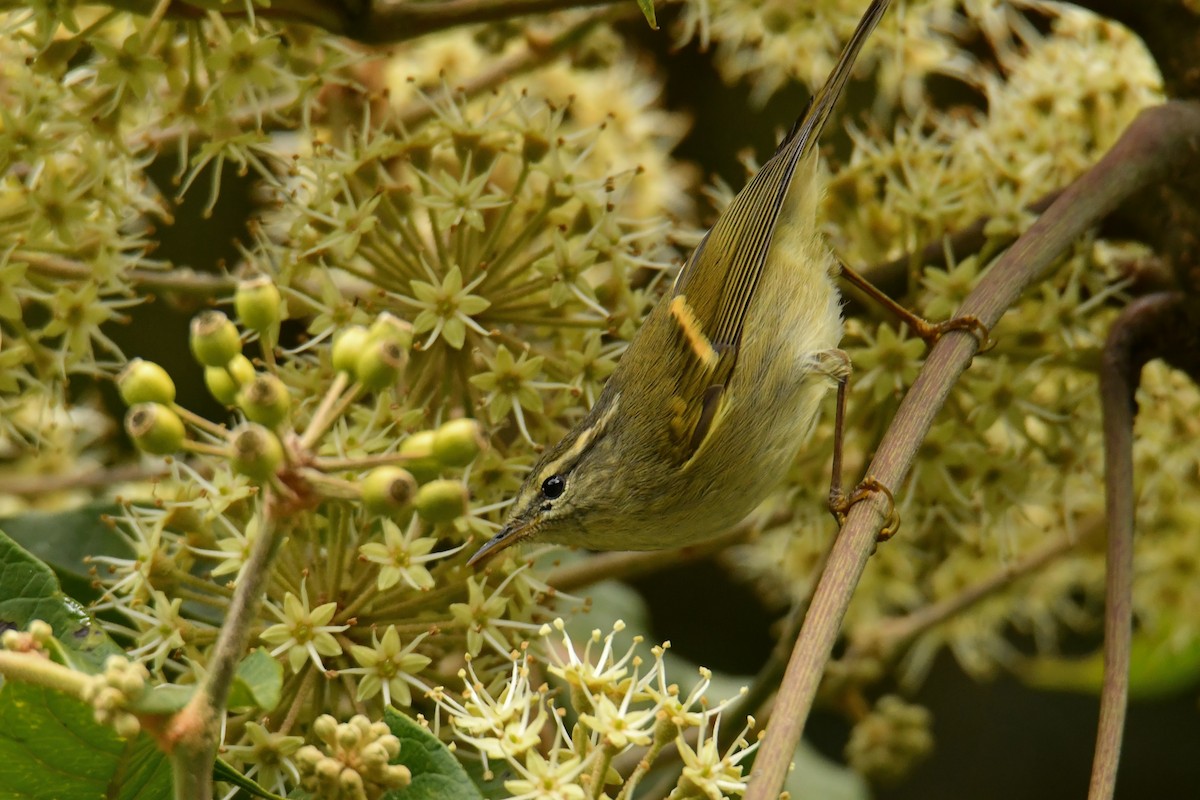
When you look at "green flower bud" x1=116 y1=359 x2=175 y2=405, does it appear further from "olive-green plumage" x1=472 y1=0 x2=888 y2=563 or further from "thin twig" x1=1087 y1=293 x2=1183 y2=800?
"thin twig" x1=1087 y1=293 x2=1183 y2=800

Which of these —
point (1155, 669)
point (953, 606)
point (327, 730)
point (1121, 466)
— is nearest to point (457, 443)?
point (327, 730)

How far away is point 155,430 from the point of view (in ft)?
5.19

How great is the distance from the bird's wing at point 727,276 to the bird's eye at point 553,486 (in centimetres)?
28

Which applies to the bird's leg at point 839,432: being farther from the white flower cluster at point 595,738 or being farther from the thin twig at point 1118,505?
the white flower cluster at point 595,738

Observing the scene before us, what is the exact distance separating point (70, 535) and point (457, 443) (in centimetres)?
188

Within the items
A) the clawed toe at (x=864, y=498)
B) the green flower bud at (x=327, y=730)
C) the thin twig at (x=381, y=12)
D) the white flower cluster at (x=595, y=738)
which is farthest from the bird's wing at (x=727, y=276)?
the green flower bud at (x=327, y=730)

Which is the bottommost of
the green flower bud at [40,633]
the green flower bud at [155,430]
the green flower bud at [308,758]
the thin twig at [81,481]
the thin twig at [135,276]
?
the thin twig at [81,481]

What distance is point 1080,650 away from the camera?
5.26 metres

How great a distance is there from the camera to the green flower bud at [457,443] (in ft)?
5.16

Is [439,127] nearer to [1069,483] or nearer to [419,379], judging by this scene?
[419,379]

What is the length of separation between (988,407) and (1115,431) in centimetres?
45

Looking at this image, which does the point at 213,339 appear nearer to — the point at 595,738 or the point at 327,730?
the point at 327,730

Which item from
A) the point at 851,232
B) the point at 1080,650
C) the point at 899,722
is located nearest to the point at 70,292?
the point at 851,232

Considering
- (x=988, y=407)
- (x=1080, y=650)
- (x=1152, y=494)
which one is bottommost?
(x=1080, y=650)
